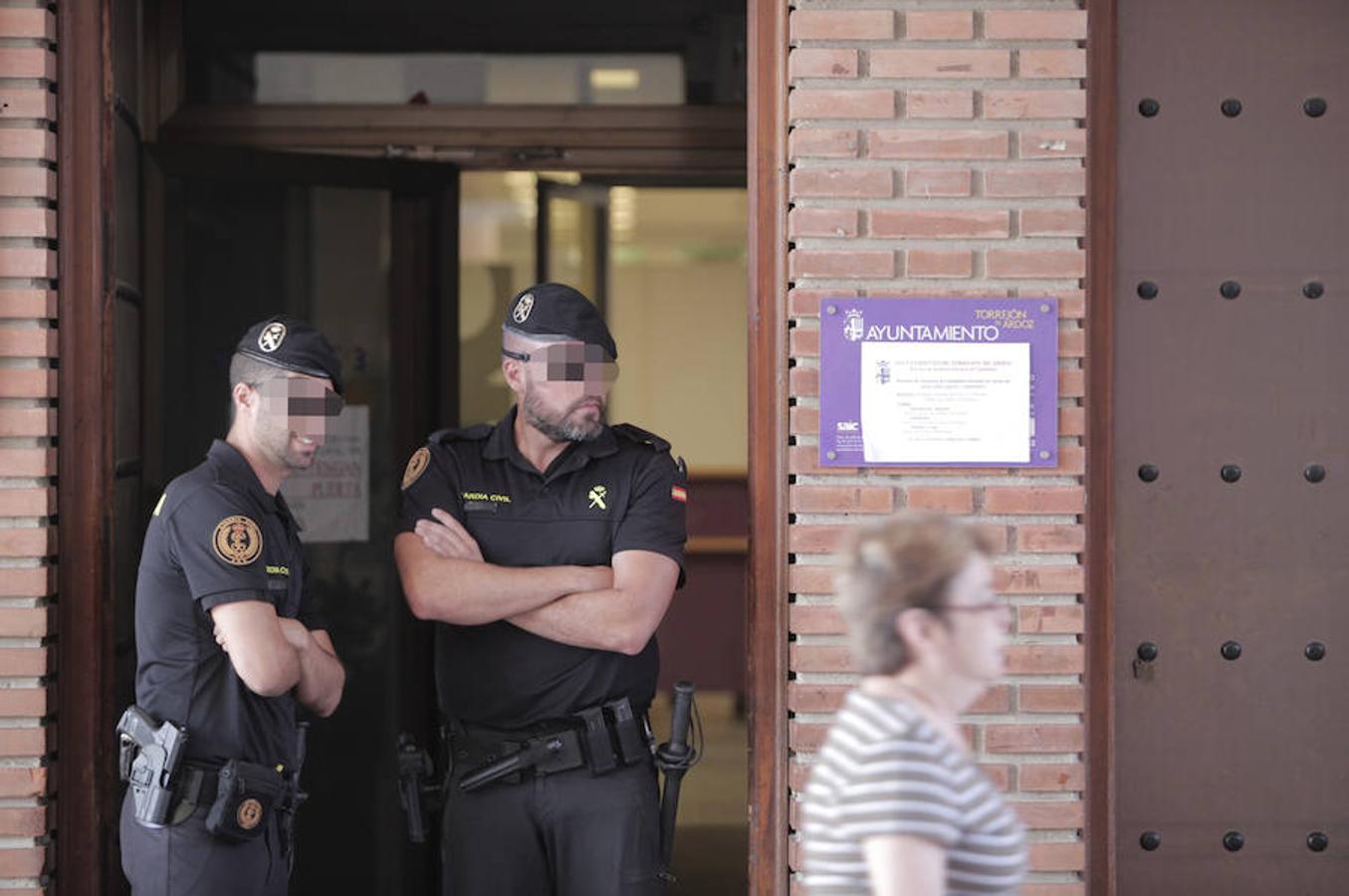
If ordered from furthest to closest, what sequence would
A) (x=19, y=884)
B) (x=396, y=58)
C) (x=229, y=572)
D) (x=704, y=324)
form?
(x=704, y=324) < (x=396, y=58) < (x=19, y=884) < (x=229, y=572)

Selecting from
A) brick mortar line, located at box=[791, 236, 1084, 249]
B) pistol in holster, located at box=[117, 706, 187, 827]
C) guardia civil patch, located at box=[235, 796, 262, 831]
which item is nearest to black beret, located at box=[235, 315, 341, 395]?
pistol in holster, located at box=[117, 706, 187, 827]

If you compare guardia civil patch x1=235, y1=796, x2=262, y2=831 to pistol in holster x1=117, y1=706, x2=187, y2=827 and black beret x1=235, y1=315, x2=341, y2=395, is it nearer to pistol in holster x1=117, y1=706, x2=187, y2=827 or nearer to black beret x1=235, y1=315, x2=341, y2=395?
pistol in holster x1=117, y1=706, x2=187, y2=827

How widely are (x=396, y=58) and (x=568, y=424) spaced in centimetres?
247

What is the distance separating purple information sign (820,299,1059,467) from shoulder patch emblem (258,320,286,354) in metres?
1.15

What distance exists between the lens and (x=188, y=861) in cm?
297

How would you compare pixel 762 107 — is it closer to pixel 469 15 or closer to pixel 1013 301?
pixel 1013 301

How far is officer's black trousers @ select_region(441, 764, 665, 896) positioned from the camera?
346cm

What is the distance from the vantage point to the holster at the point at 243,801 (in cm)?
296

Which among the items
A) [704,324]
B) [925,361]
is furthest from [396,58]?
[704,324]

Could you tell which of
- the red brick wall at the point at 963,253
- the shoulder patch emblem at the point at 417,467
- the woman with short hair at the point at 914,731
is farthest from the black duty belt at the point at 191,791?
the woman with short hair at the point at 914,731

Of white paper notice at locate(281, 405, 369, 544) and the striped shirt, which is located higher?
white paper notice at locate(281, 405, 369, 544)

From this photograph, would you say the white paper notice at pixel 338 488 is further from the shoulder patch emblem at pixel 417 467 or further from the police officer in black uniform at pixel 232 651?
the police officer in black uniform at pixel 232 651

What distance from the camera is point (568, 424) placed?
350cm

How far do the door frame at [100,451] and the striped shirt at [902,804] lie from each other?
146 centimetres
